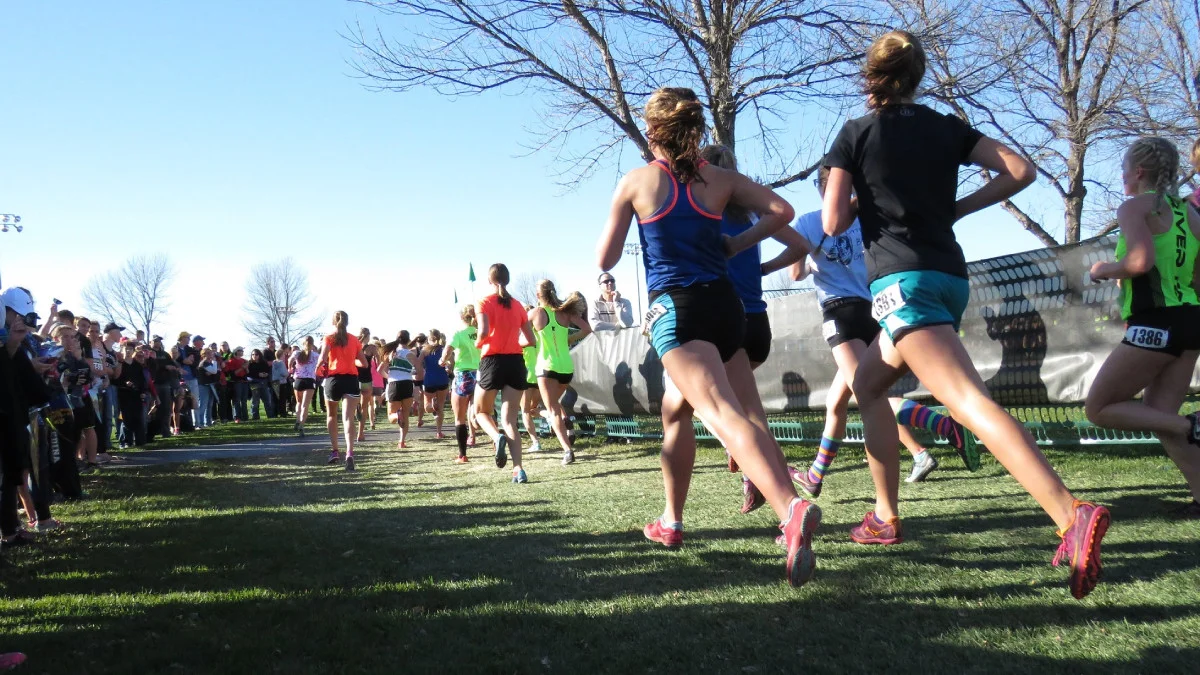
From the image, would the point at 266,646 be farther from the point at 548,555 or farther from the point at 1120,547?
the point at 1120,547

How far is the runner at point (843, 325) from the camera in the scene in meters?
5.28

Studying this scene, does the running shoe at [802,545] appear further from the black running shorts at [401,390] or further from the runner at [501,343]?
the black running shorts at [401,390]

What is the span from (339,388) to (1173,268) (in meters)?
8.46

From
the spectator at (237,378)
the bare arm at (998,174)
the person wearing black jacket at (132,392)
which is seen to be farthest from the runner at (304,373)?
the bare arm at (998,174)

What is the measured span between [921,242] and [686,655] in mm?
1716

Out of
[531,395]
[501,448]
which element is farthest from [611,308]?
[501,448]

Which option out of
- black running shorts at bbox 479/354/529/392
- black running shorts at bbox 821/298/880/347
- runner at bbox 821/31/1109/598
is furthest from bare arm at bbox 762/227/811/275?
black running shorts at bbox 479/354/529/392

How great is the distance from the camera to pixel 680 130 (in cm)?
381

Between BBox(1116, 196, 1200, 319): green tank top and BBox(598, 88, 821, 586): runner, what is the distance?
1982mm

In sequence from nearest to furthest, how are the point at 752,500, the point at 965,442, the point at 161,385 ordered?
the point at 752,500 < the point at 965,442 < the point at 161,385

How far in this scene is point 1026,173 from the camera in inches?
127

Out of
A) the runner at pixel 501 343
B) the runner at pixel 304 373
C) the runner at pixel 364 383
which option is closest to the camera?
the runner at pixel 501 343

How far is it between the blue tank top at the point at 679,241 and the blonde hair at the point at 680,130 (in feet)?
0.18

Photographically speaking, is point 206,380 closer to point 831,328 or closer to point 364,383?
point 364,383
